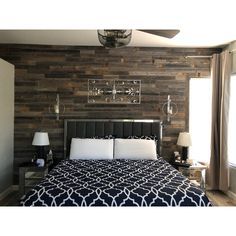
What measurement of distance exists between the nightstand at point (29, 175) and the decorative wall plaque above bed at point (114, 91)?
1.41 m

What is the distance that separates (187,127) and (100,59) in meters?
1.95

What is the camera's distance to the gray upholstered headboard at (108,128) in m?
4.39

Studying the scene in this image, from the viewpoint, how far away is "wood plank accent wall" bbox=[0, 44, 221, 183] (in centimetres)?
442

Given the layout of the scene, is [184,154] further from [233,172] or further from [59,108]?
[59,108]

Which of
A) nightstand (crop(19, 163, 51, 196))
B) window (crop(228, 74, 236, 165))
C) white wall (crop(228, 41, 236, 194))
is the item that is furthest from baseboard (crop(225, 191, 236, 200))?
nightstand (crop(19, 163, 51, 196))

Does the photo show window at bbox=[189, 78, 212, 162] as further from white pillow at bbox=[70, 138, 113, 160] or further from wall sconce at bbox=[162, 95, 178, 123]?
white pillow at bbox=[70, 138, 113, 160]

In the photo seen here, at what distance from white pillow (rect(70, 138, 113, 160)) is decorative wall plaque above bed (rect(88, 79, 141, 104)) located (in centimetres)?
84

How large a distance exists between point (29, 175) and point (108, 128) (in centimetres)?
146

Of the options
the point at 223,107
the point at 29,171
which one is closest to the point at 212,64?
the point at 223,107
